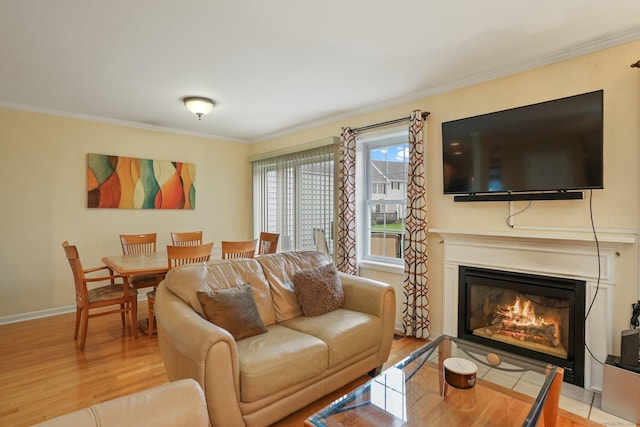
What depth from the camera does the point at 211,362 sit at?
159cm

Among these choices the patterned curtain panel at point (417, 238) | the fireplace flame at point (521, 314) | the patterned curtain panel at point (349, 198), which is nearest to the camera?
the fireplace flame at point (521, 314)

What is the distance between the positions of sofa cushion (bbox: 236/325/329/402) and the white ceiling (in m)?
2.06

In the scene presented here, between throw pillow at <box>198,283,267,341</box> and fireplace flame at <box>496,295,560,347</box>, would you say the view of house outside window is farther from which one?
throw pillow at <box>198,283,267,341</box>

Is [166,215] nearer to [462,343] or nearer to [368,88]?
[368,88]

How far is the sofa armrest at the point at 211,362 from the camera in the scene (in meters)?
1.59

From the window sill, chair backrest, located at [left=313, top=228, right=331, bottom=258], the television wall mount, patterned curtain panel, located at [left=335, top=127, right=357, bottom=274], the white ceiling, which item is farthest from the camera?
chair backrest, located at [left=313, top=228, right=331, bottom=258]

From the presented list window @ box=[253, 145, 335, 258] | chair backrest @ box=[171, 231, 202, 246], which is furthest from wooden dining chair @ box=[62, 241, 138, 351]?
window @ box=[253, 145, 335, 258]

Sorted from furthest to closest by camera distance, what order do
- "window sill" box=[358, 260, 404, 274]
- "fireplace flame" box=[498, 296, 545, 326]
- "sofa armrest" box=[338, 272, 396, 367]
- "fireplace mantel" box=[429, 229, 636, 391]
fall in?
"window sill" box=[358, 260, 404, 274] → "fireplace flame" box=[498, 296, 545, 326] → "sofa armrest" box=[338, 272, 396, 367] → "fireplace mantel" box=[429, 229, 636, 391]

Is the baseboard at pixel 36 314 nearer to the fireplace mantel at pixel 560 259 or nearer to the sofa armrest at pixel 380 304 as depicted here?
the sofa armrest at pixel 380 304

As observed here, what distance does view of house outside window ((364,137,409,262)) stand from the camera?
3.70 metres

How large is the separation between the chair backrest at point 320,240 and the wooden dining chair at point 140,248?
6.15 feet

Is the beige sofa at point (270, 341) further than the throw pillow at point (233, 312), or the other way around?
the throw pillow at point (233, 312)

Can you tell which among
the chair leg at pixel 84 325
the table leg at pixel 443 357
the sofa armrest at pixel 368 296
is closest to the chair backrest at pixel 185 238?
the chair leg at pixel 84 325

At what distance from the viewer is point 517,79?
106 inches
